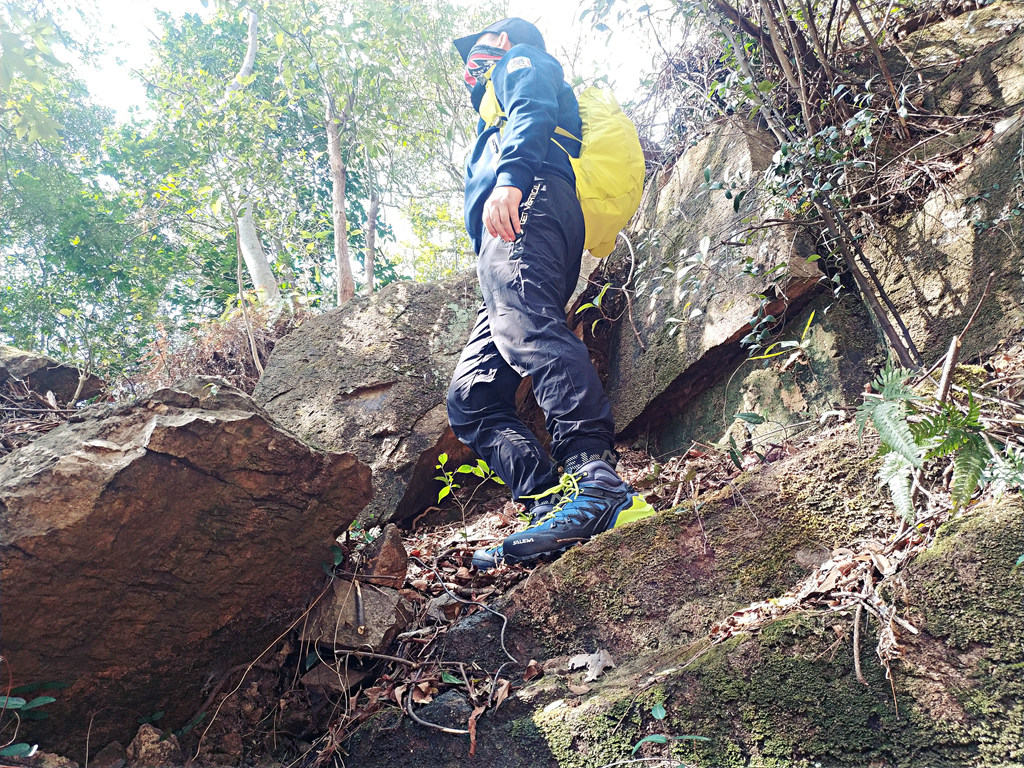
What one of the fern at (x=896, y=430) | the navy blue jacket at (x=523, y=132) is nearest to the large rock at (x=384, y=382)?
the navy blue jacket at (x=523, y=132)

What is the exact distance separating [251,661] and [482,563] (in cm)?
91

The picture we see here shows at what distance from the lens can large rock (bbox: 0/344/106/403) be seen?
3901 millimetres

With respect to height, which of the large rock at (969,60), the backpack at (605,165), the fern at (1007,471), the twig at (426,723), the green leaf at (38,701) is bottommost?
the twig at (426,723)

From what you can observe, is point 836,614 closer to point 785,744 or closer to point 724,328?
point 785,744

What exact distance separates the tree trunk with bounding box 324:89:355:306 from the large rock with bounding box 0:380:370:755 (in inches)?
213

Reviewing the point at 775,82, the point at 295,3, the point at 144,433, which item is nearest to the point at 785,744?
the point at 144,433

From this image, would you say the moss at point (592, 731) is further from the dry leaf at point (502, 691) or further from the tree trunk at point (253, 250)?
the tree trunk at point (253, 250)

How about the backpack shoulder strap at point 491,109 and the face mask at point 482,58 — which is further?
the face mask at point 482,58

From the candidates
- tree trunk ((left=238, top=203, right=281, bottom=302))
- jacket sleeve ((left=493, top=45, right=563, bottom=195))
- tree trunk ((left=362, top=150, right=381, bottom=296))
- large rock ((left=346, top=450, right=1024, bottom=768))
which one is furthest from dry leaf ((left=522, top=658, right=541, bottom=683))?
tree trunk ((left=238, top=203, right=281, bottom=302))

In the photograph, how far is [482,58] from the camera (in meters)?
3.35

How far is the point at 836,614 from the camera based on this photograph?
1458mm

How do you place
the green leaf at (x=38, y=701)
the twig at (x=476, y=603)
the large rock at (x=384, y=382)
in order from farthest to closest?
the large rock at (x=384, y=382), the twig at (x=476, y=603), the green leaf at (x=38, y=701)

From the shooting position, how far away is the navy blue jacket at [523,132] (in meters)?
2.81

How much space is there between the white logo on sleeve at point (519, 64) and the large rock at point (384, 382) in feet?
5.76
